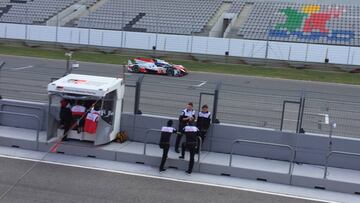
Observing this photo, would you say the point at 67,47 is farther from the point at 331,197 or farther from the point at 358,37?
the point at 331,197

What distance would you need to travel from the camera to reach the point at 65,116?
13.9m

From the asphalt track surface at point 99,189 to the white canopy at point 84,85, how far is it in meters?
2.27

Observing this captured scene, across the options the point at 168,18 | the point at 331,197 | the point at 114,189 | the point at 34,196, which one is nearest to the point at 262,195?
the point at 331,197

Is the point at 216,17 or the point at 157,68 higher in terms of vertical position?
the point at 216,17

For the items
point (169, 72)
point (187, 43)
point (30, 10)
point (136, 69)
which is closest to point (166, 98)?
point (169, 72)

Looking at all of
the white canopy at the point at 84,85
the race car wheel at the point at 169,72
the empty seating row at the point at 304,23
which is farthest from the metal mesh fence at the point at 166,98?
the empty seating row at the point at 304,23

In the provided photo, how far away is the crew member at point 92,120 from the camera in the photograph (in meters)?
13.7

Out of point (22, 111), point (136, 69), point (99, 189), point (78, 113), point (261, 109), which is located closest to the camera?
point (99, 189)

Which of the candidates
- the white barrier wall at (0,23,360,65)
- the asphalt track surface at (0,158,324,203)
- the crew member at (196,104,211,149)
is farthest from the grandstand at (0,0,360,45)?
the asphalt track surface at (0,158,324,203)

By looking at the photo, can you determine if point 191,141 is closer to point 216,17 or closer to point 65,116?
point 65,116

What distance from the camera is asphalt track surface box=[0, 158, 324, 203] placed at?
9.87 metres

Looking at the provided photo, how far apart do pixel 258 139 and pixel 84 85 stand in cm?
500

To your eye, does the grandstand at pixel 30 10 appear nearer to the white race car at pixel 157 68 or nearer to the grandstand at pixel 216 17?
the grandstand at pixel 216 17

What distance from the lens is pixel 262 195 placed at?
10914 mm
